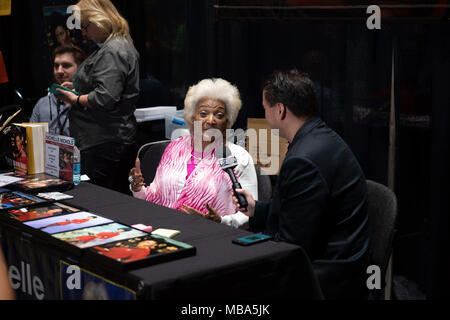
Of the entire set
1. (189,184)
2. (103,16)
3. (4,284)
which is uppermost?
(103,16)

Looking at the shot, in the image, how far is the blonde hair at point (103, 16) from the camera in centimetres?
328

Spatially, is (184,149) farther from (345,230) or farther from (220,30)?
(220,30)

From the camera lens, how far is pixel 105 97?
3.22 metres

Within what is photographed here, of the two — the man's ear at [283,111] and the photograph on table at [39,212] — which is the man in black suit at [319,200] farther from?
the photograph on table at [39,212]

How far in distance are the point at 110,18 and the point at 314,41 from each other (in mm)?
1129

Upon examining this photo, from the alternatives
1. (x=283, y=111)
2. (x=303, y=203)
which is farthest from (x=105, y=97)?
(x=303, y=203)

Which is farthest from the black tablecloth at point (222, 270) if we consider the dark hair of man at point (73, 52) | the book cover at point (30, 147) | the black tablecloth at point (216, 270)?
the dark hair of man at point (73, 52)

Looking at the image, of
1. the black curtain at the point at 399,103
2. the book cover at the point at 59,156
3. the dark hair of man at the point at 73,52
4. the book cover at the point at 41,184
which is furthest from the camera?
the dark hair of man at the point at 73,52

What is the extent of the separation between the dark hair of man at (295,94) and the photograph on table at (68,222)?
0.71 m

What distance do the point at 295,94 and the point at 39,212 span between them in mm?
945

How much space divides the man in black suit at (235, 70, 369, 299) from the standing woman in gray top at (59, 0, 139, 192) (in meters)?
1.42

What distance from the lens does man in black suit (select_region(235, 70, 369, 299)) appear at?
1.87 m

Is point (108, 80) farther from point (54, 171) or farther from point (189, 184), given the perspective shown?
point (189, 184)
